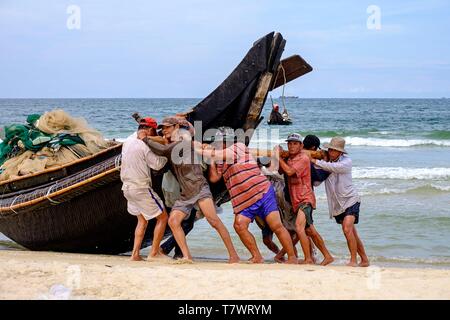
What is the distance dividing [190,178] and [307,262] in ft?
5.02

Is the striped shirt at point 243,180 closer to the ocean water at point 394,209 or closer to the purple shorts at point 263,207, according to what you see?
the purple shorts at point 263,207

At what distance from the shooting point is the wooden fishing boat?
7531 millimetres

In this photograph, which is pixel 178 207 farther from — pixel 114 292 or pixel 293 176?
pixel 114 292

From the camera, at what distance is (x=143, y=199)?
7.21m

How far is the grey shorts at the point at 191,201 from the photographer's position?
23.2ft

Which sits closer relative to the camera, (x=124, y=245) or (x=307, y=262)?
(x=307, y=262)

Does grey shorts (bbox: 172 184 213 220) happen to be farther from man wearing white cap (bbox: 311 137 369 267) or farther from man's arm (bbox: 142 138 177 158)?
man wearing white cap (bbox: 311 137 369 267)

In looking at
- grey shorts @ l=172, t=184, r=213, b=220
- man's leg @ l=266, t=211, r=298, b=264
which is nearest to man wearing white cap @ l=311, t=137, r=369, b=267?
man's leg @ l=266, t=211, r=298, b=264

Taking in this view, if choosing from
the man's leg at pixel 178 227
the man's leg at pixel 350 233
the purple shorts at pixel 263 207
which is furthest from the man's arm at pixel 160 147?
the man's leg at pixel 350 233

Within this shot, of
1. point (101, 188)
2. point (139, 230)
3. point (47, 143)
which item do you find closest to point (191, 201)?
point (139, 230)

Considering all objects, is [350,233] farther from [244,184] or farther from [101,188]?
[101,188]

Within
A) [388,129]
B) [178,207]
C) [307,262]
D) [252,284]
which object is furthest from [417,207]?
[388,129]

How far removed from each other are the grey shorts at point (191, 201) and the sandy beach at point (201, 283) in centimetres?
76

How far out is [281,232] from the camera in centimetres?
715
